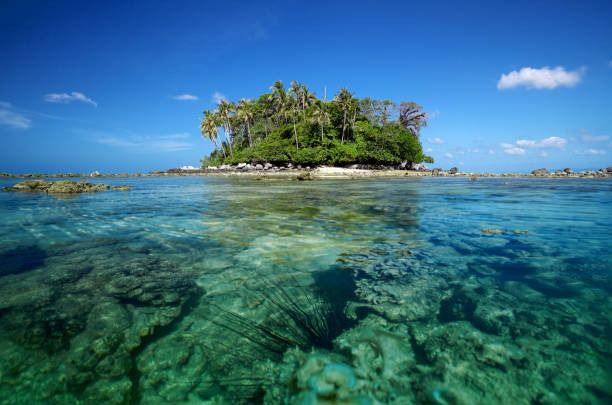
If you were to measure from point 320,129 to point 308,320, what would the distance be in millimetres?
58539

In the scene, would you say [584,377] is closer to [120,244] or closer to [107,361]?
[107,361]

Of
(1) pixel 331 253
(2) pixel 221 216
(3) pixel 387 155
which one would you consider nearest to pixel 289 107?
(3) pixel 387 155

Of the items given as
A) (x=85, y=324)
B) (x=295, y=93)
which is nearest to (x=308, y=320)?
(x=85, y=324)

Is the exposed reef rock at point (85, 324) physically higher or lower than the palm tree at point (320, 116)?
lower

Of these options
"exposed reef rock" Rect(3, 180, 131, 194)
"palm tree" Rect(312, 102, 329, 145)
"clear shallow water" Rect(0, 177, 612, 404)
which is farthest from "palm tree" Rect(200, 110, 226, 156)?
"clear shallow water" Rect(0, 177, 612, 404)

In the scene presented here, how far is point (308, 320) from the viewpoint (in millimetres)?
3291

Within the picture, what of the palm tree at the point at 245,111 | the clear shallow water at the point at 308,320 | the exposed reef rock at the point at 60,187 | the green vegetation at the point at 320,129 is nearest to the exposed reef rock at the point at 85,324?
the clear shallow water at the point at 308,320

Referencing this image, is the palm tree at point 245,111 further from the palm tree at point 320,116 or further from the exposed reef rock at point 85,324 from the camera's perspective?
the exposed reef rock at point 85,324

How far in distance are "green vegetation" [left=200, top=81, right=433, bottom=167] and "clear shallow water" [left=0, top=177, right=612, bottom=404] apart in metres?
49.5

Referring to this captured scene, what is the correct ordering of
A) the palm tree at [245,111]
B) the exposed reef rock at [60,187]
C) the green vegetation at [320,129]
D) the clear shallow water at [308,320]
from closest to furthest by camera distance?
the clear shallow water at [308,320]
the exposed reef rock at [60,187]
the green vegetation at [320,129]
the palm tree at [245,111]

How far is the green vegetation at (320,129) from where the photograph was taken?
182ft

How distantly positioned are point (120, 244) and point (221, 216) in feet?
12.3

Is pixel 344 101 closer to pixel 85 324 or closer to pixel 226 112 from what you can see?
pixel 226 112

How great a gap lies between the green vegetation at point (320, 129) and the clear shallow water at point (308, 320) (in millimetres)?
49500
